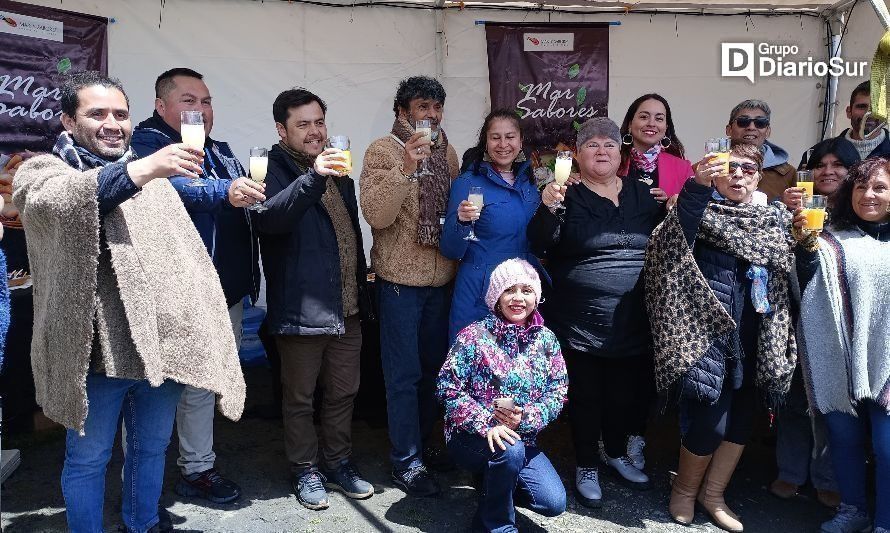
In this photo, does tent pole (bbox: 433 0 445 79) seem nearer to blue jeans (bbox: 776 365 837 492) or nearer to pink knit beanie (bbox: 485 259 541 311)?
pink knit beanie (bbox: 485 259 541 311)

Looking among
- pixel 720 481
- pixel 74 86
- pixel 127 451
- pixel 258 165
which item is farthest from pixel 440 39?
pixel 127 451

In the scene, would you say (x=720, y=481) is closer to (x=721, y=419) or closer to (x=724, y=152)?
(x=721, y=419)

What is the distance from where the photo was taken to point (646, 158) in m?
4.03

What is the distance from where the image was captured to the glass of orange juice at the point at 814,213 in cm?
318

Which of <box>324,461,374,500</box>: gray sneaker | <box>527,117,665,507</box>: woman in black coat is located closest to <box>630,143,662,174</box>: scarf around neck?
<box>527,117,665,507</box>: woman in black coat

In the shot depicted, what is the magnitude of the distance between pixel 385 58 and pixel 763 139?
3.02 meters

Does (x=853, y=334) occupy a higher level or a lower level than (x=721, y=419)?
higher

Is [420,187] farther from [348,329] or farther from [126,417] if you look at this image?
[126,417]

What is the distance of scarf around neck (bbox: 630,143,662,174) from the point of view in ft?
13.1

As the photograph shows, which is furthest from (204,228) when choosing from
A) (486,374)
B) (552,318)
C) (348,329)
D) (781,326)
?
(781,326)

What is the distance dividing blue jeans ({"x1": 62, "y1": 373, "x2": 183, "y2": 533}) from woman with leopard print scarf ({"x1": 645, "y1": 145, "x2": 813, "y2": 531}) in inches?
87.5

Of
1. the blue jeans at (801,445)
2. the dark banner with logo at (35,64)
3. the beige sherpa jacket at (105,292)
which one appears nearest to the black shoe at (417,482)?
the beige sherpa jacket at (105,292)

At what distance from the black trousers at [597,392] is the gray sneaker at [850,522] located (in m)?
1.04

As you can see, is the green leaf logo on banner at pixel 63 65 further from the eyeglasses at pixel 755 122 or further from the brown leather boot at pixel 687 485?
the brown leather boot at pixel 687 485
